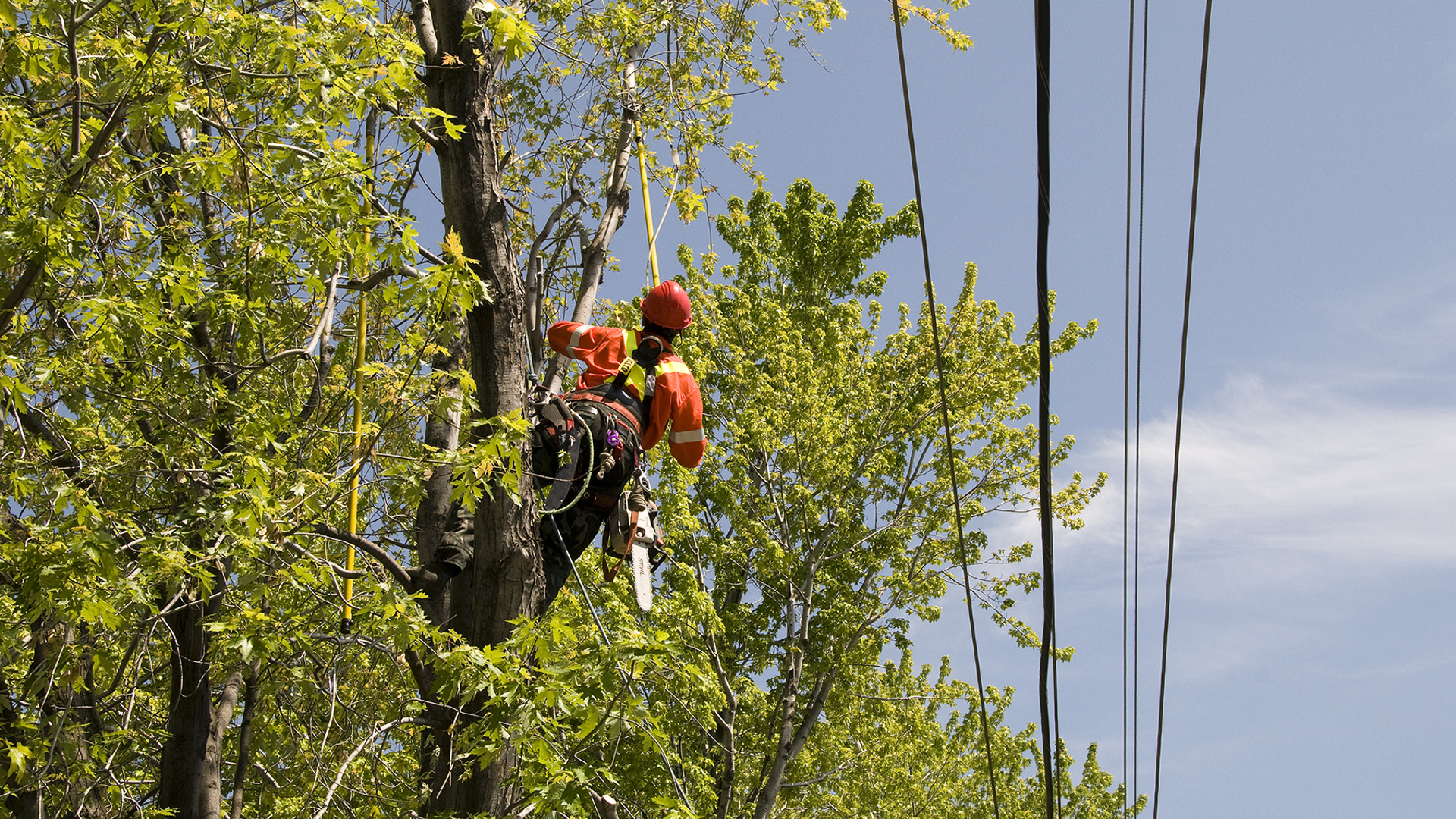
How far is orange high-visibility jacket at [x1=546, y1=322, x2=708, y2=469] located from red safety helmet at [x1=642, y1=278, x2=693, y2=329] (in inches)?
6.5

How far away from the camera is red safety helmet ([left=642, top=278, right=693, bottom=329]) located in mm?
6246

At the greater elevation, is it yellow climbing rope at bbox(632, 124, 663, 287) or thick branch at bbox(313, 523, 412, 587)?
yellow climbing rope at bbox(632, 124, 663, 287)

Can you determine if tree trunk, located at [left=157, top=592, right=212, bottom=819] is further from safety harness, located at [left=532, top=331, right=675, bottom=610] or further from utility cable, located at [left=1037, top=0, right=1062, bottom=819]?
utility cable, located at [left=1037, top=0, right=1062, bottom=819]

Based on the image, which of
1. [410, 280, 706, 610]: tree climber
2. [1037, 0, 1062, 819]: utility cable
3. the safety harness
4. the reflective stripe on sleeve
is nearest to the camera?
[1037, 0, 1062, 819]: utility cable

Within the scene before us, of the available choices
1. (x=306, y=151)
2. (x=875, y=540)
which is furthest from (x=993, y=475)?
(x=306, y=151)

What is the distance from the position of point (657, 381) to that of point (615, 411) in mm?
Answer: 473

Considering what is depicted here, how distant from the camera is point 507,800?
4754mm

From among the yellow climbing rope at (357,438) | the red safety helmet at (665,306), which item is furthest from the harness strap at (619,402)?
the yellow climbing rope at (357,438)

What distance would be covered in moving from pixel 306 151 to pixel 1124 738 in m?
4.77

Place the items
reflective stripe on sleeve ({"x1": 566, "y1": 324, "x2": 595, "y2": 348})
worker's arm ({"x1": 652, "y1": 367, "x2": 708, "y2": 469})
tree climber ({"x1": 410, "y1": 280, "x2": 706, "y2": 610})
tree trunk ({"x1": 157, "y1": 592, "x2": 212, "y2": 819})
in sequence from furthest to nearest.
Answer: tree trunk ({"x1": 157, "y1": 592, "x2": 212, "y2": 819})
worker's arm ({"x1": 652, "y1": 367, "x2": 708, "y2": 469})
reflective stripe on sleeve ({"x1": 566, "y1": 324, "x2": 595, "y2": 348})
tree climber ({"x1": 410, "y1": 280, "x2": 706, "y2": 610})

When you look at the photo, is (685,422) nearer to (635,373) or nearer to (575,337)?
(635,373)

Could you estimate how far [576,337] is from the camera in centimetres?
600

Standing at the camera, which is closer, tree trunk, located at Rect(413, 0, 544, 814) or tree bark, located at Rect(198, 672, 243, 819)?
tree trunk, located at Rect(413, 0, 544, 814)

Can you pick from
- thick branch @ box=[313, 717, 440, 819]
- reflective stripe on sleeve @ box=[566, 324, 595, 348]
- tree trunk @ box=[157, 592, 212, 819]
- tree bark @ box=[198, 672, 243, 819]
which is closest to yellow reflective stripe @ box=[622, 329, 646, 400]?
reflective stripe on sleeve @ box=[566, 324, 595, 348]
